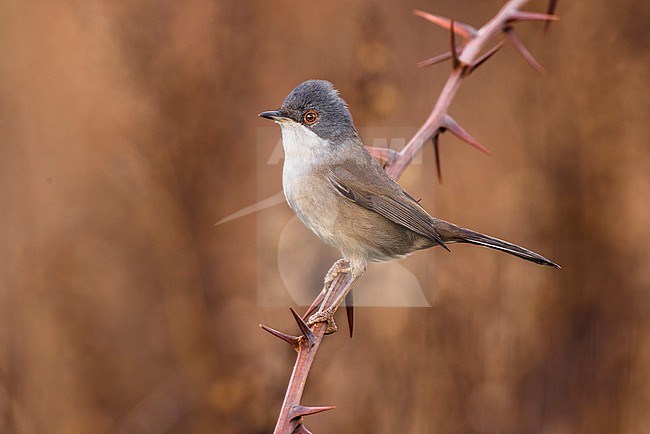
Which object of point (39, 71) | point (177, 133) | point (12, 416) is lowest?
A: point (12, 416)

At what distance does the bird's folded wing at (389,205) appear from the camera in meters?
2.56

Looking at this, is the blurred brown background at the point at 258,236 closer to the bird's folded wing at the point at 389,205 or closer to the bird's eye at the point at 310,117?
the bird's folded wing at the point at 389,205

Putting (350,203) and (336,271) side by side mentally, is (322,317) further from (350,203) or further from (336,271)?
(350,203)

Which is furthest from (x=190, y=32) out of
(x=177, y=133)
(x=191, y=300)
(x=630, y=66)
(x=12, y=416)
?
(x=630, y=66)

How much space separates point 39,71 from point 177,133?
1463mm

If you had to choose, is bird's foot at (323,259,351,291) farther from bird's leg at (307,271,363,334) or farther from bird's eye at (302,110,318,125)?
bird's eye at (302,110,318,125)

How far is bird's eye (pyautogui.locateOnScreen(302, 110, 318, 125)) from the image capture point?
7.45ft

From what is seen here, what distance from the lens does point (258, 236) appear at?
4.60 metres

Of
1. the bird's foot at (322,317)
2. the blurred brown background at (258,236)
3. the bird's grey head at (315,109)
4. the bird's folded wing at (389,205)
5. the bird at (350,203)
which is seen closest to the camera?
the bird's grey head at (315,109)

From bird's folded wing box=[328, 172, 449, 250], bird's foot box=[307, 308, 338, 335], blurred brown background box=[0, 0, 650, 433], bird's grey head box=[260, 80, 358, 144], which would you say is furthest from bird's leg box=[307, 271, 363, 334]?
blurred brown background box=[0, 0, 650, 433]

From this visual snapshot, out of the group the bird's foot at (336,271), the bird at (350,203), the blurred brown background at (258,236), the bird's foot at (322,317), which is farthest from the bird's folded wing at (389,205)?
the blurred brown background at (258,236)

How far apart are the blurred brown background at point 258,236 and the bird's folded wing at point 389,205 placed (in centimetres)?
196

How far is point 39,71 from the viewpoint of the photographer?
5.70m

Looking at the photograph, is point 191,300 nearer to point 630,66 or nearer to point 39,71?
point 39,71
